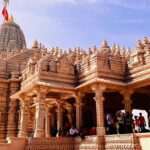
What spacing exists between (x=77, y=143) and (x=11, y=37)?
1377 inches

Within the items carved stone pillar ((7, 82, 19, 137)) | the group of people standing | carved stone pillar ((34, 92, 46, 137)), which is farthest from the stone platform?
carved stone pillar ((7, 82, 19, 137))

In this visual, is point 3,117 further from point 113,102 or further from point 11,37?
point 11,37

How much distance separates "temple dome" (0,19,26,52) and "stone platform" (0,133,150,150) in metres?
31.0

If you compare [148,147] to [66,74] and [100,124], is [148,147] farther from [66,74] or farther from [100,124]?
[66,74]

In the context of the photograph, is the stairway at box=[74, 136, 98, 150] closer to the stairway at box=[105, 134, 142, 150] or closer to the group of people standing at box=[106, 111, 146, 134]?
the stairway at box=[105, 134, 142, 150]

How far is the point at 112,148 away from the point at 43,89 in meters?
5.39

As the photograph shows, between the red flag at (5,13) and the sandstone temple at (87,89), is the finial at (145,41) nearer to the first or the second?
the sandstone temple at (87,89)

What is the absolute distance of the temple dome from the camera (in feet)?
151

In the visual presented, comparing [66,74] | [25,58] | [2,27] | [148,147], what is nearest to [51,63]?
[66,74]

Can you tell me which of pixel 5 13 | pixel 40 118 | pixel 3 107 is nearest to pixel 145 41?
pixel 40 118

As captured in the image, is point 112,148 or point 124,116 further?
point 124,116

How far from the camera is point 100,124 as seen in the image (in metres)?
15.6

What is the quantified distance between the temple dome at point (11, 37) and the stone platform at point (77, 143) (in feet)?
102

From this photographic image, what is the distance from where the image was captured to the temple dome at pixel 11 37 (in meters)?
46.1
